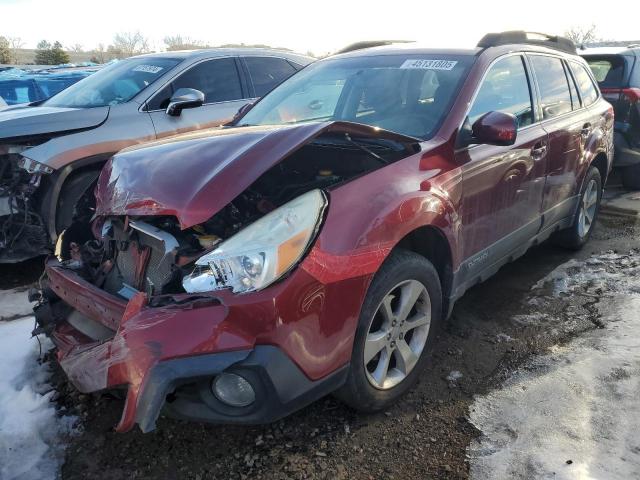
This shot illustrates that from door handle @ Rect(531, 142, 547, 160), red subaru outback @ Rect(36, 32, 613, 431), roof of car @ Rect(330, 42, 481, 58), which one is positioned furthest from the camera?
door handle @ Rect(531, 142, 547, 160)

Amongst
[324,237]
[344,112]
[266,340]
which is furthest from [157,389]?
[344,112]

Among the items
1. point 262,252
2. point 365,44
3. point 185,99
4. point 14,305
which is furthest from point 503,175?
point 14,305

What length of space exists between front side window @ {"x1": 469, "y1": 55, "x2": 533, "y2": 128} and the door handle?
166 millimetres

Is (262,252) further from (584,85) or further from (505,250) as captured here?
(584,85)

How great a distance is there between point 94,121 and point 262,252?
132 inches

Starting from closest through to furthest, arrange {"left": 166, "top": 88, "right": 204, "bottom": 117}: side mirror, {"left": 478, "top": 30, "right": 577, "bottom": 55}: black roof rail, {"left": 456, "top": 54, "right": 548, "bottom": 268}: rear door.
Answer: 1. {"left": 456, "top": 54, "right": 548, "bottom": 268}: rear door
2. {"left": 478, "top": 30, "right": 577, "bottom": 55}: black roof rail
3. {"left": 166, "top": 88, "right": 204, "bottom": 117}: side mirror

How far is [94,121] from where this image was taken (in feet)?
15.4

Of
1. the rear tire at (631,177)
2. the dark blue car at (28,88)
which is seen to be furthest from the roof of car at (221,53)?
the dark blue car at (28,88)

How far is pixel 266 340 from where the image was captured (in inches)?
→ 78.4

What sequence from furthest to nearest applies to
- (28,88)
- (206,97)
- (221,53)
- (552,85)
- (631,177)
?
(28,88) < (631,177) < (221,53) < (206,97) < (552,85)

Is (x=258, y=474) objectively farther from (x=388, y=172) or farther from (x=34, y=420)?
(x=388, y=172)

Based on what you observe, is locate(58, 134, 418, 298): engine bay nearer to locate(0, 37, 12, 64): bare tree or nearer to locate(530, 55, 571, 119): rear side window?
locate(530, 55, 571, 119): rear side window

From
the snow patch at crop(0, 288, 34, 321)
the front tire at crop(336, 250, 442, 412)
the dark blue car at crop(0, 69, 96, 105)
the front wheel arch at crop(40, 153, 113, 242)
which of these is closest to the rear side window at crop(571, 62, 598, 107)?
the front tire at crop(336, 250, 442, 412)

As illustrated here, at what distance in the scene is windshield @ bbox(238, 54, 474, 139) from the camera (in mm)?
3100
